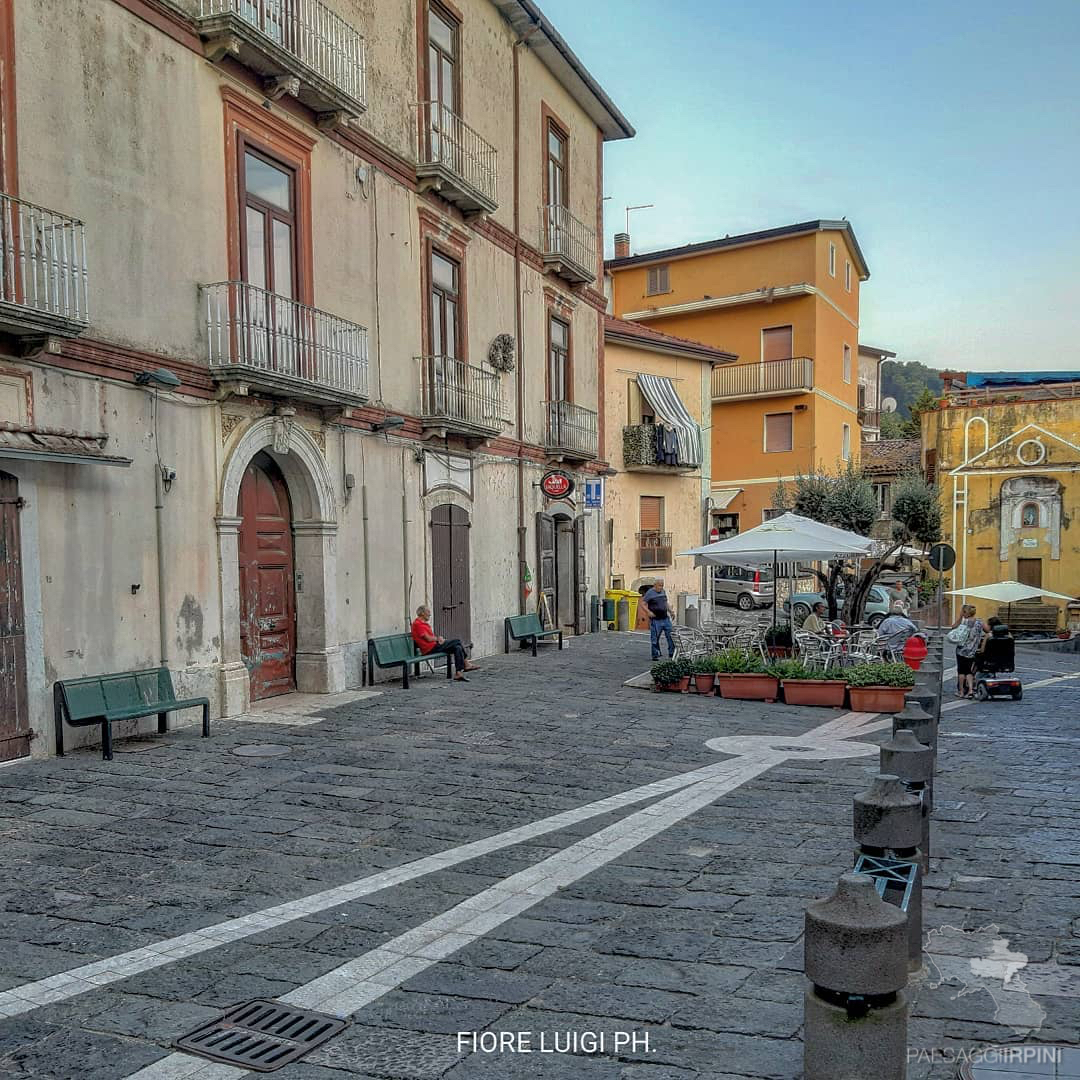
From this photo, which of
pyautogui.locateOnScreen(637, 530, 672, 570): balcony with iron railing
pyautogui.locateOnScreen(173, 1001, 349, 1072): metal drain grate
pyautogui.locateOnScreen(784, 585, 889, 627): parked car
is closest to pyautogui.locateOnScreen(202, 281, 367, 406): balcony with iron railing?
pyautogui.locateOnScreen(173, 1001, 349, 1072): metal drain grate

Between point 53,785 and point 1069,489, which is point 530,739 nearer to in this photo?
point 53,785

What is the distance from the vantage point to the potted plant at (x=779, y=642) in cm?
1607

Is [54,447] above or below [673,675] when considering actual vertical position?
above

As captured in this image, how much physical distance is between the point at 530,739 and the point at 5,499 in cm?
549

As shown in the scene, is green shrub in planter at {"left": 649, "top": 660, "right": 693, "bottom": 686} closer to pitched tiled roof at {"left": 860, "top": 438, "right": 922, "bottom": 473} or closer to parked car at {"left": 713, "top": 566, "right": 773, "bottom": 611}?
parked car at {"left": 713, "top": 566, "right": 773, "bottom": 611}

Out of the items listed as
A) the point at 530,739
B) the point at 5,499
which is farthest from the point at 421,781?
the point at 5,499

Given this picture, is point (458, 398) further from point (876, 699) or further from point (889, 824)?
point (889, 824)

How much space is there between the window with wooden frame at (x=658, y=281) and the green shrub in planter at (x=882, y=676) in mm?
26299

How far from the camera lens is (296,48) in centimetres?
1229

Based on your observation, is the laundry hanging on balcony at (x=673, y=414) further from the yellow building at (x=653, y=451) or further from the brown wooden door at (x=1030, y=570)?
the brown wooden door at (x=1030, y=570)

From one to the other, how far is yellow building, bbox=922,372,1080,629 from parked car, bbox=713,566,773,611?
923 centimetres

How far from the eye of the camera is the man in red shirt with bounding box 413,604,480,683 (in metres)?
14.5

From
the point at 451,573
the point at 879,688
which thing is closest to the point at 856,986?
the point at 879,688

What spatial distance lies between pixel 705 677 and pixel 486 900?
9.06 metres
